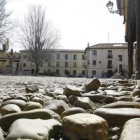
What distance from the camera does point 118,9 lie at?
11.5 metres

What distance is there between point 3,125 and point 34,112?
0.58ft

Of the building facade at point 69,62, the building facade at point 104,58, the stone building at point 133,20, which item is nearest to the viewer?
the stone building at point 133,20

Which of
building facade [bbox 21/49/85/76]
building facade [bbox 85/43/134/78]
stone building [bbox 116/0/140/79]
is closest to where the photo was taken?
stone building [bbox 116/0/140/79]

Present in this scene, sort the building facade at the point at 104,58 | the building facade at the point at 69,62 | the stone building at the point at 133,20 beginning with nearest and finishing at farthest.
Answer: the stone building at the point at 133,20
the building facade at the point at 104,58
the building facade at the point at 69,62

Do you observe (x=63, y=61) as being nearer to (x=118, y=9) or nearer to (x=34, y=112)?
(x=118, y=9)

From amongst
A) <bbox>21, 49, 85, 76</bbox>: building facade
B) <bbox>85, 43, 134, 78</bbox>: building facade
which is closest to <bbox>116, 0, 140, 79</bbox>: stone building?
<bbox>85, 43, 134, 78</bbox>: building facade

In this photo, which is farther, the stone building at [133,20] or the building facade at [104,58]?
the building facade at [104,58]

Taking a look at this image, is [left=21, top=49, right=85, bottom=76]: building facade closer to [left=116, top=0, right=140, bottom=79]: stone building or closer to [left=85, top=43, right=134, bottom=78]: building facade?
[left=85, top=43, right=134, bottom=78]: building facade

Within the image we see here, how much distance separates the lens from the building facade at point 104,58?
46344 mm

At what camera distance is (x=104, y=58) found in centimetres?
4725

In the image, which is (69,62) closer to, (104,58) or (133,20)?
(104,58)

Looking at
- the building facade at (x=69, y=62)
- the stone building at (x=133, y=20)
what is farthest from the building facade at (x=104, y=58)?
the stone building at (x=133, y=20)

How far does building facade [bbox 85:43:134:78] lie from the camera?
4634cm

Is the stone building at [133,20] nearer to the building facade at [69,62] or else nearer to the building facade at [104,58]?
the building facade at [104,58]
